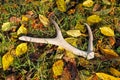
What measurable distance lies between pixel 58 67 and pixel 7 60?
1.27 ft

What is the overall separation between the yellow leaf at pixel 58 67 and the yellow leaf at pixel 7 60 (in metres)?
0.33

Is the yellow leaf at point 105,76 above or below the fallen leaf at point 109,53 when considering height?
below

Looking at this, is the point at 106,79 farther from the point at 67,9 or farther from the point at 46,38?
the point at 67,9

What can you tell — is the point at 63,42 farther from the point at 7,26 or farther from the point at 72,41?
the point at 7,26

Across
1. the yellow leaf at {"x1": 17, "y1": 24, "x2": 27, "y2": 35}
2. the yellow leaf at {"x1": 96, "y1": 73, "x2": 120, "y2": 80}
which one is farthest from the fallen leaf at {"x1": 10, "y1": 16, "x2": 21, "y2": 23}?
the yellow leaf at {"x1": 96, "y1": 73, "x2": 120, "y2": 80}

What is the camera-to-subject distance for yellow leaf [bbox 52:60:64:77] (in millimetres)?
2182

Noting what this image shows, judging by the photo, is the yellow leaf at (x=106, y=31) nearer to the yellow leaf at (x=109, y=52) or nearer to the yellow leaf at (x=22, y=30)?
the yellow leaf at (x=109, y=52)

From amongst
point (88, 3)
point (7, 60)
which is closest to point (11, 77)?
point (7, 60)

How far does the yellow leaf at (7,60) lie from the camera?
2.30 meters

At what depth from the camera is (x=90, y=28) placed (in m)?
2.49

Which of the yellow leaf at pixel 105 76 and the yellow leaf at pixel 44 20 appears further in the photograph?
the yellow leaf at pixel 44 20

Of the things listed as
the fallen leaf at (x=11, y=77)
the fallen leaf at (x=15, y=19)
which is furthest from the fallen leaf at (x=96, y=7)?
the fallen leaf at (x=11, y=77)

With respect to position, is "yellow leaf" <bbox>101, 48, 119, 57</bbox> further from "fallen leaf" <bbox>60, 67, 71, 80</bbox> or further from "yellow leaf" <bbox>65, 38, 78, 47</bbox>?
"fallen leaf" <bbox>60, 67, 71, 80</bbox>

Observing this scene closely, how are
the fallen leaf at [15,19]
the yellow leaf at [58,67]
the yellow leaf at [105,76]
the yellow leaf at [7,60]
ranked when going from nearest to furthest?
the yellow leaf at [105,76] → the yellow leaf at [58,67] → the yellow leaf at [7,60] → the fallen leaf at [15,19]
